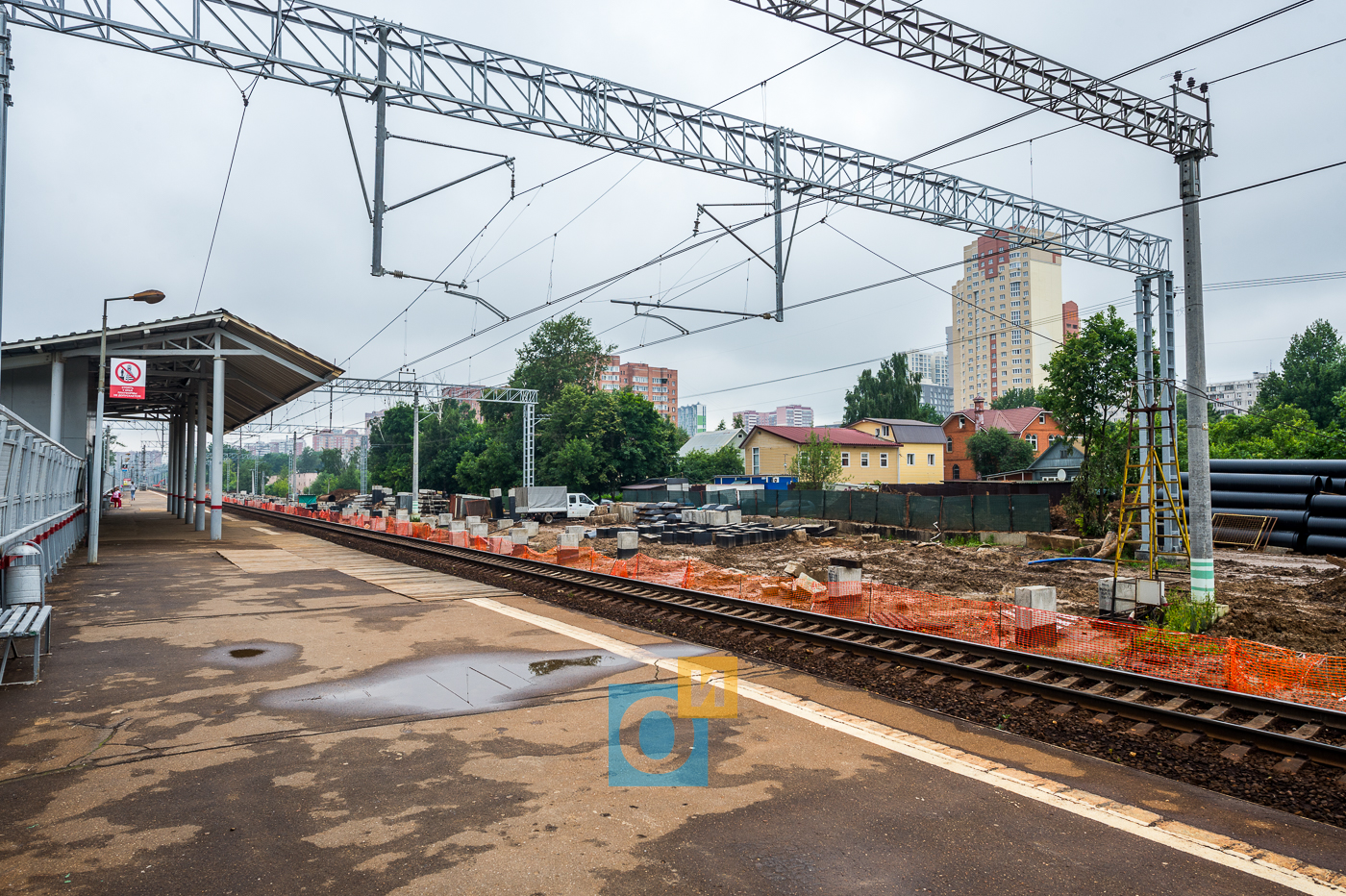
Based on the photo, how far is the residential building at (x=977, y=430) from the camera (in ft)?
231

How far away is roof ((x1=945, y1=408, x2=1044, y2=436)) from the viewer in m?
70.8

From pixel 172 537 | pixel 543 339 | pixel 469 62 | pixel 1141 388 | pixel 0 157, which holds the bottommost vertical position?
pixel 172 537

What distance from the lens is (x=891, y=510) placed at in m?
31.7

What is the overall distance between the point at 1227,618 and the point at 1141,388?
4.79 m

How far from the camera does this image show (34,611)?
8859 mm

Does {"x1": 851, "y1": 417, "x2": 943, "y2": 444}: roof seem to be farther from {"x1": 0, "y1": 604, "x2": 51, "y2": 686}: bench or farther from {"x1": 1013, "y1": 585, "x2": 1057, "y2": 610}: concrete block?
{"x1": 0, "y1": 604, "x2": 51, "y2": 686}: bench

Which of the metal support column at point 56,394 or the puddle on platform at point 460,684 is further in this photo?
the metal support column at point 56,394

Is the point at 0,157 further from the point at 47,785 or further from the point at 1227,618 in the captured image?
the point at 1227,618

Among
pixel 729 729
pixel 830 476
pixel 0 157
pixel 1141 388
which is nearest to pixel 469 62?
pixel 0 157

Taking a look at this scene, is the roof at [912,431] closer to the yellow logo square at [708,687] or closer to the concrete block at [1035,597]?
the concrete block at [1035,597]

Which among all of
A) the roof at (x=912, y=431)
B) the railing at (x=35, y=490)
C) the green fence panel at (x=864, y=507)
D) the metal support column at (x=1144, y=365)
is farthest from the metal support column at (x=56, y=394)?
the roof at (x=912, y=431)

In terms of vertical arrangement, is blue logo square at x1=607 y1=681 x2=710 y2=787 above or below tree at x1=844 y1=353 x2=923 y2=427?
below

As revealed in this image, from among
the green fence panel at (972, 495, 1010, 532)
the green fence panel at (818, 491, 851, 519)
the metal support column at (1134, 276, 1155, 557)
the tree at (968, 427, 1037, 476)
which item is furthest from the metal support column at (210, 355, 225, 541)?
the tree at (968, 427, 1037, 476)

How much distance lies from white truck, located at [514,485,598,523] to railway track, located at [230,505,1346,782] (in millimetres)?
30345
